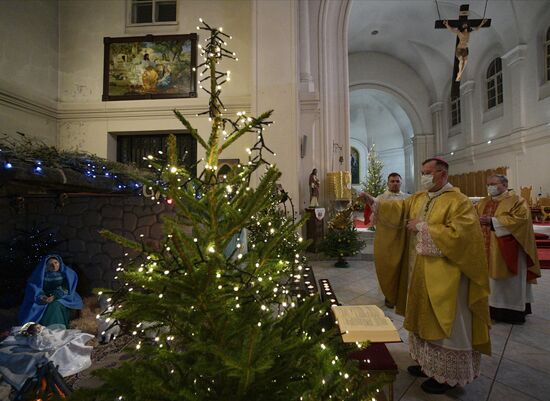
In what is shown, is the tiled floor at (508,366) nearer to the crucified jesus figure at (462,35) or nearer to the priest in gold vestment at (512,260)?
the priest in gold vestment at (512,260)

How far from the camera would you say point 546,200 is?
11.3 m

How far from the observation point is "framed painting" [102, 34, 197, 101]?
875 centimetres

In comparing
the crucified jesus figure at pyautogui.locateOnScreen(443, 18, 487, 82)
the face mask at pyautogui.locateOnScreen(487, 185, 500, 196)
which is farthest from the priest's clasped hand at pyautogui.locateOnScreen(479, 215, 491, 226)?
the crucified jesus figure at pyautogui.locateOnScreen(443, 18, 487, 82)

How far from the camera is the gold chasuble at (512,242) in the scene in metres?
4.14

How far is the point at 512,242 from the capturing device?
4188mm

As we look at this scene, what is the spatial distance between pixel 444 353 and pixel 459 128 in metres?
18.9

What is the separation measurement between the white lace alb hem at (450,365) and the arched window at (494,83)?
55.8 feet

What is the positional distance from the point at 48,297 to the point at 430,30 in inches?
773

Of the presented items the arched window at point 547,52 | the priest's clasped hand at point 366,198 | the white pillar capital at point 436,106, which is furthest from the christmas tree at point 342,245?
the white pillar capital at point 436,106

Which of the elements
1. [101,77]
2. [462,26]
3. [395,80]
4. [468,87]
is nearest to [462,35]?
[462,26]

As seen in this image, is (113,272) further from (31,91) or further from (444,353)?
(31,91)

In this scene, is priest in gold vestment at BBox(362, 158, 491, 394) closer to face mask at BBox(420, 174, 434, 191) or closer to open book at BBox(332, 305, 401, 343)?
face mask at BBox(420, 174, 434, 191)

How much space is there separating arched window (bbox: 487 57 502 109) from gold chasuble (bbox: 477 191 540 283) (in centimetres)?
1438

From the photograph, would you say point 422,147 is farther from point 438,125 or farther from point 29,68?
point 29,68
